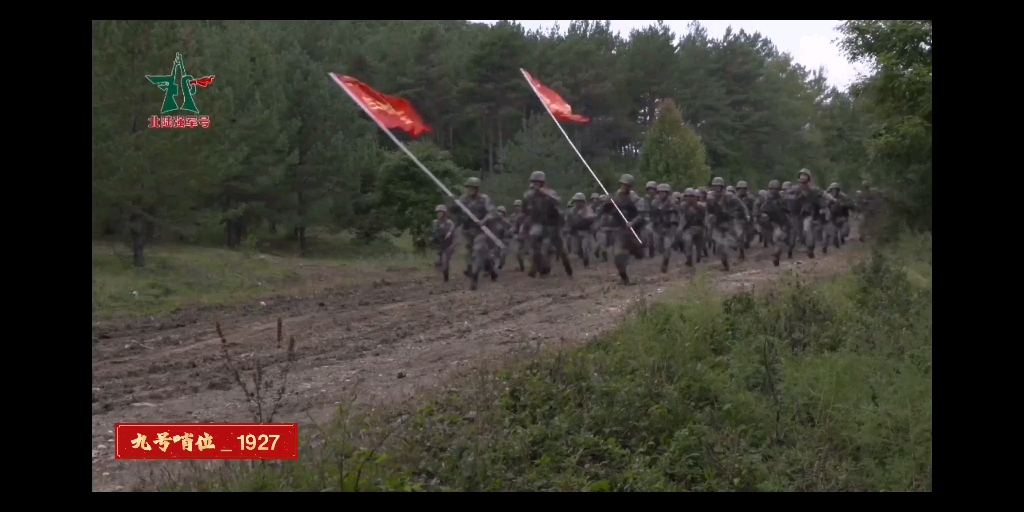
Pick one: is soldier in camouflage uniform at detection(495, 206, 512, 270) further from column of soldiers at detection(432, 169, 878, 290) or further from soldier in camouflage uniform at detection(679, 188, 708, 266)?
soldier in camouflage uniform at detection(679, 188, 708, 266)

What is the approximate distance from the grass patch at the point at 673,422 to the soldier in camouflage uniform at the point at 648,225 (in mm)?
6273

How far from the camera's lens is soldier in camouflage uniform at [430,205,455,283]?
15442 mm

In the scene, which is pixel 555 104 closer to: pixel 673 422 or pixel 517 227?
pixel 517 227

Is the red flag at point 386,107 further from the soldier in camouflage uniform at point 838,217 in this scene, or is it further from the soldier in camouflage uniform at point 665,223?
the soldier in camouflage uniform at point 838,217

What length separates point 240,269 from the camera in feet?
55.3

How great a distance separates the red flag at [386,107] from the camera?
43.6 ft

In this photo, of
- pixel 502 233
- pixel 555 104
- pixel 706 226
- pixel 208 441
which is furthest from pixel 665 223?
pixel 208 441

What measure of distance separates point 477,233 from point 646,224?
14.0 feet

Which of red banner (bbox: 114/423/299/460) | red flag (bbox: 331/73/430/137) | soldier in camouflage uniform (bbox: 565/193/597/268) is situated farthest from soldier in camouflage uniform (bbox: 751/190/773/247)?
red banner (bbox: 114/423/299/460)

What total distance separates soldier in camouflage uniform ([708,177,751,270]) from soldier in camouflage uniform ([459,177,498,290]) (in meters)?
5.33

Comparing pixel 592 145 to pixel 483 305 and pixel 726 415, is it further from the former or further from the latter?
pixel 726 415

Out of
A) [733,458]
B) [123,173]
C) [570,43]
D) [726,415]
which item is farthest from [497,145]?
[733,458]
